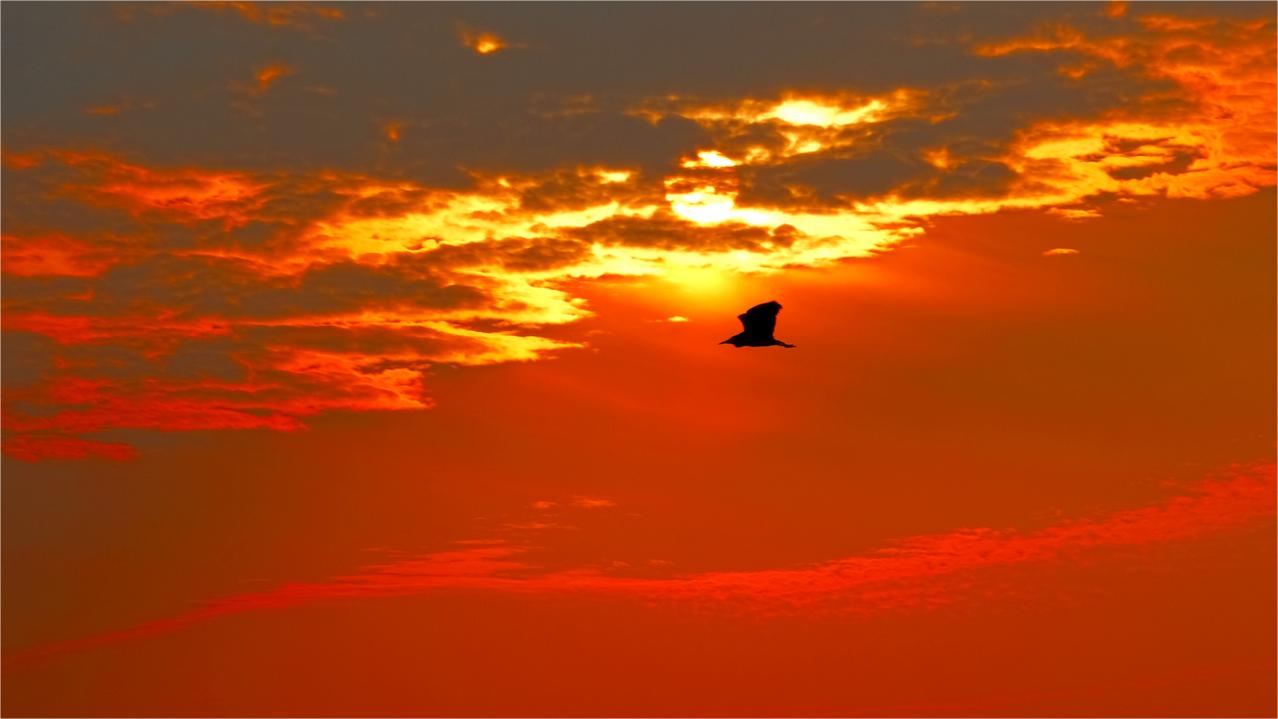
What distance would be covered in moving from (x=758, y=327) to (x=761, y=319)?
0.62m

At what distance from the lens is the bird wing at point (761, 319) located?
A: 507 feet

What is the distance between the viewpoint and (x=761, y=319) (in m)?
155

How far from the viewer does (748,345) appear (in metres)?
156

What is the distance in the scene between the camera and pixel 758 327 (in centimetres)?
15562

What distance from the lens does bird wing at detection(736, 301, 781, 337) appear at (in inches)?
6083

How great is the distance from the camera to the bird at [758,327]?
6088 inches

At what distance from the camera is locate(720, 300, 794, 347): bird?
15462cm
